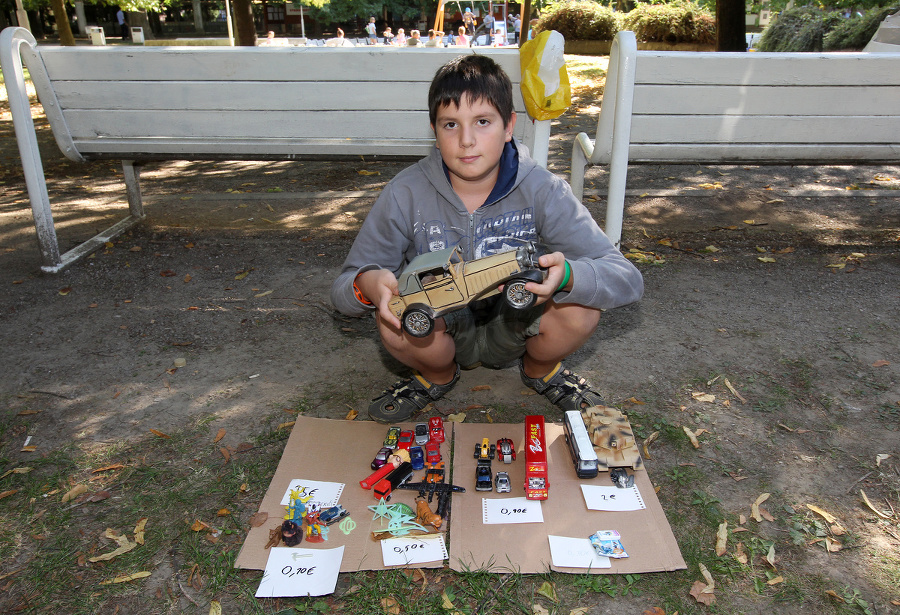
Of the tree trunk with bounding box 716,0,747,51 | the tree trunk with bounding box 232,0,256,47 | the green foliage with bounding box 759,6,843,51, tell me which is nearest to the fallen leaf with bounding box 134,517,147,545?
the tree trunk with bounding box 232,0,256,47

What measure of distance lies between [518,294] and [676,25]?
17435 millimetres

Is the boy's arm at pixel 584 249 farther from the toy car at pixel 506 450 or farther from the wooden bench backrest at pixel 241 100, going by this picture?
the wooden bench backrest at pixel 241 100

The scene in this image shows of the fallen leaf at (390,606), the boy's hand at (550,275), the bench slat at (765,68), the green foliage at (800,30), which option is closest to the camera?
the fallen leaf at (390,606)

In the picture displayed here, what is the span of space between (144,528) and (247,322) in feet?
5.10

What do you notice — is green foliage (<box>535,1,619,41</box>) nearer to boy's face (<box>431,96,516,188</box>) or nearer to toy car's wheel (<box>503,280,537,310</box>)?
boy's face (<box>431,96,516,188</box>)

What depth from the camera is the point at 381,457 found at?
242 centimetres

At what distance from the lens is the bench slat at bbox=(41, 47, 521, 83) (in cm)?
363

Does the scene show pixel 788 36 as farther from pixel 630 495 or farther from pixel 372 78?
pixel 630 495

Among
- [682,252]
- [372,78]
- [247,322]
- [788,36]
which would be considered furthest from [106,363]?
[788,36]

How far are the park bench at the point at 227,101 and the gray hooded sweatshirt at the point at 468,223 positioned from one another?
1.15 m

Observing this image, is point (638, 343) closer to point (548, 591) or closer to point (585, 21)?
point (548, 591)

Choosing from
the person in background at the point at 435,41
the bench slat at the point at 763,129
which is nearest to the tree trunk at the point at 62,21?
the person in background at the point at 435,41

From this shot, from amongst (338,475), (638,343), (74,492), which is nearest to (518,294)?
(338,475)

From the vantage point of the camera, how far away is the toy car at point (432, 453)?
8.03 ft
